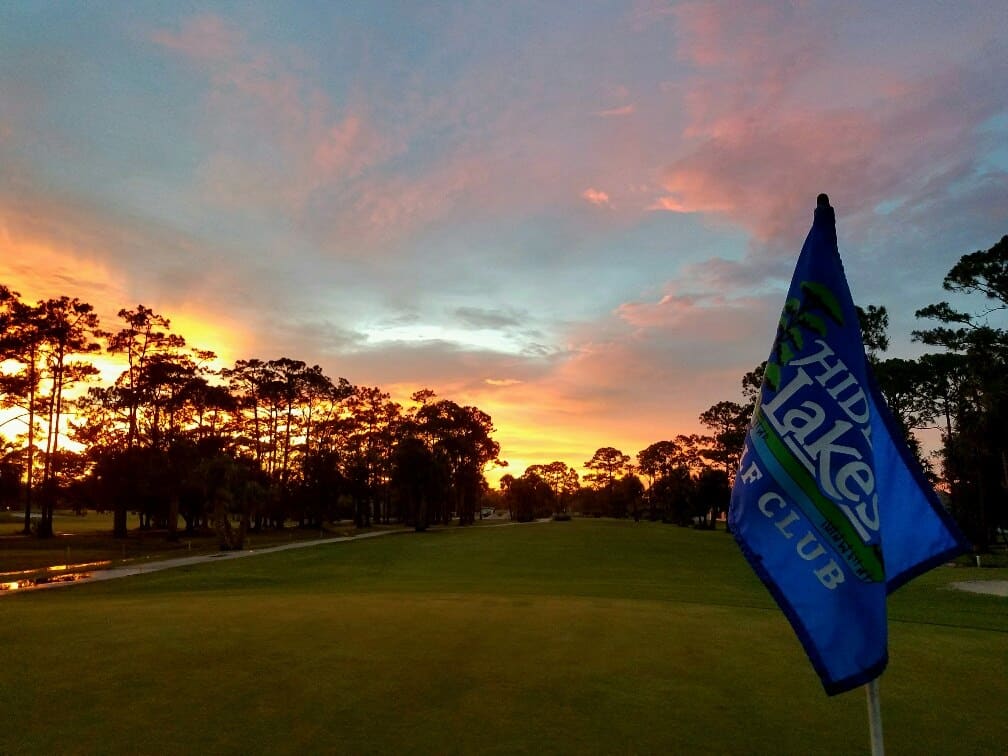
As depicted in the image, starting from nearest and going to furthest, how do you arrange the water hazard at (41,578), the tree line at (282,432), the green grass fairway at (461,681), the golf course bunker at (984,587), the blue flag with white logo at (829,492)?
the blue flag with white logo at (829,492) → the green grass fairway at (461,681) → the water hazard at (41,578) → the golf course bunker at (984,587) → the tree line at (282,432)

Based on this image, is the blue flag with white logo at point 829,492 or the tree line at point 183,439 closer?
the blue flag with white logo at point 829,492

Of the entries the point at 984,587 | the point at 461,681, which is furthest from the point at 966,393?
the point at 461,681

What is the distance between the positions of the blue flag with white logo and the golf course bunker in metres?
23.0

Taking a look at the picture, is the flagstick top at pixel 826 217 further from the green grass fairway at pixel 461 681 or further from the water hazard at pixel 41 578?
the water hazard at pixel 41 578

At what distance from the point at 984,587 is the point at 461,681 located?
81.4 ft

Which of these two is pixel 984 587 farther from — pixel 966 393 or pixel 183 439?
pixel 183 439

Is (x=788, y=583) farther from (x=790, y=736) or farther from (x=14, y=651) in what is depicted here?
(x=14, y=651)

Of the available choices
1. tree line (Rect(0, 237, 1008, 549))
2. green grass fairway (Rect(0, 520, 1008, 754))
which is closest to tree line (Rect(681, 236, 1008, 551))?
tree line (Rect(0, 237, 1008, 549))

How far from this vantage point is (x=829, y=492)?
13.0 ft

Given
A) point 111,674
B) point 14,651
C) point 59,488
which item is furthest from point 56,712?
point 59,488

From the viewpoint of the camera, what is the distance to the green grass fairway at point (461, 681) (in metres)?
5.86

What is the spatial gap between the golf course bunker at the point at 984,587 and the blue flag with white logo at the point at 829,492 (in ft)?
75.3

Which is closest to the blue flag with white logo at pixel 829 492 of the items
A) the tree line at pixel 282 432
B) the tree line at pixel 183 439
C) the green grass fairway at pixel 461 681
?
the green grass fairway at pixel 461 681

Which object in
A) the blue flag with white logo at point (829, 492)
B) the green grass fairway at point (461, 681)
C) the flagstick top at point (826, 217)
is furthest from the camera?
the green grass fairway at point (461, 681)
